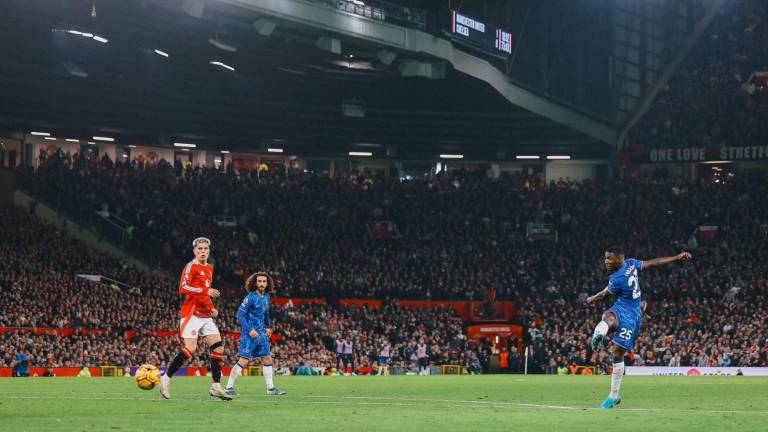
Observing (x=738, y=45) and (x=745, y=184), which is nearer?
(x=745, y=184)

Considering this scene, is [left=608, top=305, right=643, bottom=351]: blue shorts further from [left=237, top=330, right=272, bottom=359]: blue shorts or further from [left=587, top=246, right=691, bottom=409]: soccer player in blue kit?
[left=237, top=330, right=272, bottom=359]: blue shorts

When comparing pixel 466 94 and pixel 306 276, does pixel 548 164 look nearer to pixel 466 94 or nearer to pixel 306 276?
pixel 466 94

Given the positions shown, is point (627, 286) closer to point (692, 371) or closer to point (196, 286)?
point (196, 286)

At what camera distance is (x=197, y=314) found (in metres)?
19.0

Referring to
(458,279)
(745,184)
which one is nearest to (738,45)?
(745,184)

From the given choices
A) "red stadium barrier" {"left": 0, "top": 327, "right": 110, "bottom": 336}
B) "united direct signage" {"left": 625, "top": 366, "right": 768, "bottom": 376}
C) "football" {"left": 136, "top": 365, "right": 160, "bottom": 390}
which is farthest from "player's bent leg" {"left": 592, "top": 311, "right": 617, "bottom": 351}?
"united direct signage" {"left": 625, "top": 366, "right": 768, "bottom": 376}

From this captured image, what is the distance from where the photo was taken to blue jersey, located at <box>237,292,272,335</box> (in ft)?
73.4

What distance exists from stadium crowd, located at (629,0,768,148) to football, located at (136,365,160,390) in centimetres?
5640

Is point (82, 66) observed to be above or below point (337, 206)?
above

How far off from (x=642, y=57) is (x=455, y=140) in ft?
43.1

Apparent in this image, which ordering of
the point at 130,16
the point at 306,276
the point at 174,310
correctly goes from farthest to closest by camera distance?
the point at 306,276, the point at 174,310, the point at 130,16

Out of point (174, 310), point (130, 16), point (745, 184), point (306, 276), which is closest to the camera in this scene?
point (130, 16)

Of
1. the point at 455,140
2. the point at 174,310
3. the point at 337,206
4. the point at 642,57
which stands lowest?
the point at 174,310

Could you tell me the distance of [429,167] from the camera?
81.9m
